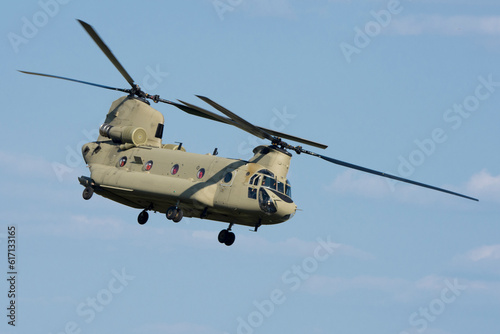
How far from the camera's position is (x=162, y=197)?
4278cm

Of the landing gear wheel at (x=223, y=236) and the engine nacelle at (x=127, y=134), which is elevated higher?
the engine nacelle at (x=127, y=134)

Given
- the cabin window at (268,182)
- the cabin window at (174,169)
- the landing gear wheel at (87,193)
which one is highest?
the cabin window at (174,169)

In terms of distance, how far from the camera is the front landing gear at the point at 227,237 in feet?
147

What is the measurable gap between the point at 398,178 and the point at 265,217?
6.36 metres

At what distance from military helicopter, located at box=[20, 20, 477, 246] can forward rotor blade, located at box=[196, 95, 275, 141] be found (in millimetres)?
44

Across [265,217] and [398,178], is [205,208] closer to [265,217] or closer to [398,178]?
[265,217]

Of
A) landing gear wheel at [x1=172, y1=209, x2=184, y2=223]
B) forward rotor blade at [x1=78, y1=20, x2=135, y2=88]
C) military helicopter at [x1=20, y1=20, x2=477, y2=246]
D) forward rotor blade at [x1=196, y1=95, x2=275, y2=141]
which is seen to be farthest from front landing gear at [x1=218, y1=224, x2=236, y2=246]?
forward rotor blade at [x1=78, y1=20, x2=135, y2=88]

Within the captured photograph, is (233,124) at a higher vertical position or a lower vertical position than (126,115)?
lower

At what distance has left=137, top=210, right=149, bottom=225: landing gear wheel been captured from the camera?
149 ft

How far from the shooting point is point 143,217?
1789 inches

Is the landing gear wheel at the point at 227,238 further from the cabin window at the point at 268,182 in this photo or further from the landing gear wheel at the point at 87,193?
the landing gear wheel at the point at 87,193

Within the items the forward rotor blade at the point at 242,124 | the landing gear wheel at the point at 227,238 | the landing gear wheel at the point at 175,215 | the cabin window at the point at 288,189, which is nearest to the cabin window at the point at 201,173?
the landing gear wheel at the point at 175,215

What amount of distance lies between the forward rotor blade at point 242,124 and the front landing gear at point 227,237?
5.64 metres

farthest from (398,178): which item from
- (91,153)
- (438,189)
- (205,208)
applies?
(91,153)
